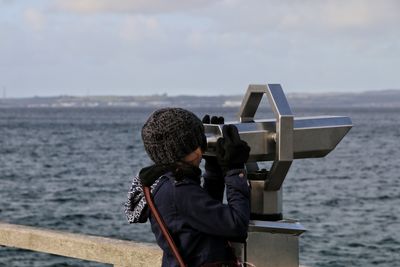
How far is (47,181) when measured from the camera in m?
30.5

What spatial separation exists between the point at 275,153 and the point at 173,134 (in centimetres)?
30

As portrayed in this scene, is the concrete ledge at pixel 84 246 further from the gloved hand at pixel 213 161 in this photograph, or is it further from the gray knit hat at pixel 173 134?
the gray knit hat at pixel 173 134

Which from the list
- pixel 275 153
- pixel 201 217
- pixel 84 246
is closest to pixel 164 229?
pixel 201 217

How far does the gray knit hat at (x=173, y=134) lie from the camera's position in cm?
241

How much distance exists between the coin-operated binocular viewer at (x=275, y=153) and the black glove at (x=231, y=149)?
0.06 meters

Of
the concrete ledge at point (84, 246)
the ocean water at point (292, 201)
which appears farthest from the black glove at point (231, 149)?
the ocean water at point (292, 201)

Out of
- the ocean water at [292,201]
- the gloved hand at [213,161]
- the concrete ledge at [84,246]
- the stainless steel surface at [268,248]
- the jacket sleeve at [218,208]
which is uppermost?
the gloved hand at [213,161]

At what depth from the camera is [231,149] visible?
2.31 meters

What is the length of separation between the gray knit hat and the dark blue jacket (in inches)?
3.8

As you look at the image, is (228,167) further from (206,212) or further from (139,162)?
(139,162)

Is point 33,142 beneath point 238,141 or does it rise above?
beneath

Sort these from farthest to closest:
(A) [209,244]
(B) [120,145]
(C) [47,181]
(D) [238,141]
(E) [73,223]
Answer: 1. (B) [120,145]
2. (C) [47,181]
3. (E) [73,223]
4. (A) [209,244]
5. (D) [238,141]

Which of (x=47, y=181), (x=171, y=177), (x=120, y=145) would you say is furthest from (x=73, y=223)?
(x=120, y=145)

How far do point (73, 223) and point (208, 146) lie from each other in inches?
689
